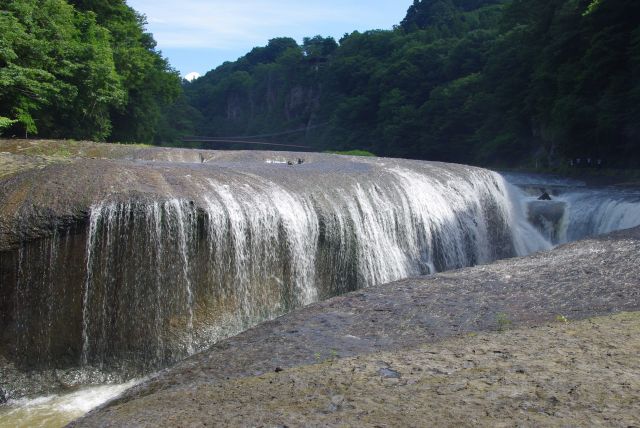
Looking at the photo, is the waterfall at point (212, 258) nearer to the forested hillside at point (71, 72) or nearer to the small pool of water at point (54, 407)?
the small pool of water at point (54, 407)

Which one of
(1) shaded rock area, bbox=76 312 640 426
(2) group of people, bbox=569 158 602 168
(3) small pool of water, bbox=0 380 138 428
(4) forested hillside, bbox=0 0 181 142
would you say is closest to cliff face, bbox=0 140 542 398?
(3) small pool of water, bbox=0 380 138 428

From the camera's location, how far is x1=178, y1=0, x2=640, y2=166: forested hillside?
31.4 meters

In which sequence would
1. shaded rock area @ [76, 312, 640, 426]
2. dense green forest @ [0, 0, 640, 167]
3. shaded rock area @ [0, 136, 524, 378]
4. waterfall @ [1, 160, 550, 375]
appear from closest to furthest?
1. shaded rock area @ [76, 312, 640, 426]
2. shaded rock area @ [0, 136, 524, 378]
3. waterfall @ [1, 160, 550, 375]
4. dense green forest @ [0, 0, 640, 167]

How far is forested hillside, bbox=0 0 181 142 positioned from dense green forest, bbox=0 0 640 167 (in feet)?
0.19

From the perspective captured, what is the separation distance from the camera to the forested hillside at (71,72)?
19031 millimetres

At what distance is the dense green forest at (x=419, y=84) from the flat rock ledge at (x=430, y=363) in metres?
12.5

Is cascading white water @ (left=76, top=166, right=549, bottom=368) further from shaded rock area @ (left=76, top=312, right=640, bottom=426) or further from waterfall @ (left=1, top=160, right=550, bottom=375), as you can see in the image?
shaded rock area @ (left=76, top=312, right=640, bottom=426)

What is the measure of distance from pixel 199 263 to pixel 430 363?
500 centimetres

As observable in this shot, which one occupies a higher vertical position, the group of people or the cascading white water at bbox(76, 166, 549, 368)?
the group of people

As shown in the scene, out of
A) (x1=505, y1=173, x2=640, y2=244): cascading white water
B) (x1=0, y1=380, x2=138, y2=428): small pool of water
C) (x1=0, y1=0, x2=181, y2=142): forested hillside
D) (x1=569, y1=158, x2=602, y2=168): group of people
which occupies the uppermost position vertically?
(x1=0, y1=0, x2=181, y2=142): forested hillside

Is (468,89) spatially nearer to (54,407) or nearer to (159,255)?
(159,255)

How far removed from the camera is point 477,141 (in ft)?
163

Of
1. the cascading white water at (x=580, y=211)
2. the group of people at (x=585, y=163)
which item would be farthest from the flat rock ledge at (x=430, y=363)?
the group of people at (x=585, y=163)

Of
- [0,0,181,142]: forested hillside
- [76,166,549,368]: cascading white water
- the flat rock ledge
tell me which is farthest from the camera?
[0,0,181,142]: forested hillside
